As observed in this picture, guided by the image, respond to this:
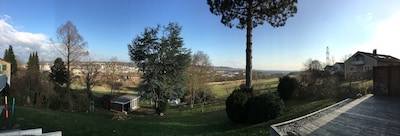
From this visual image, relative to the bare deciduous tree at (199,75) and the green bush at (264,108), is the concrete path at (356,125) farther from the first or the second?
the bare deciduous tree at (199,75)

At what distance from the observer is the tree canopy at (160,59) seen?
24.9 m

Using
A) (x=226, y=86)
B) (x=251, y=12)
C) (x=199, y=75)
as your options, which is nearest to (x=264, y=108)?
(x=251, y=12)

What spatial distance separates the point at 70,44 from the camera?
28.1 metres

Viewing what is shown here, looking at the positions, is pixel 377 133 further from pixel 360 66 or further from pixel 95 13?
pixel 360 66

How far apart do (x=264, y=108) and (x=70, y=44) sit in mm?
24933

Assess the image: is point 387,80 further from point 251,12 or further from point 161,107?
point 161,107

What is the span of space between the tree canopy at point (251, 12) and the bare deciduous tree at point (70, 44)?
739 inches

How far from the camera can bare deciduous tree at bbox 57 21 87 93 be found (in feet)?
89.2

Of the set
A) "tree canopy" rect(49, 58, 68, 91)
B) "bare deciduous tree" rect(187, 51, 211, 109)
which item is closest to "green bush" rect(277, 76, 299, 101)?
"bare deciduous tree" rect(187, 51, 211, 109)

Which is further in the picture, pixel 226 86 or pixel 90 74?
pixel 226 86

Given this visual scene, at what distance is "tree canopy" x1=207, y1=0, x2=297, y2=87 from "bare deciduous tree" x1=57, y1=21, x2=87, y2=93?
18764 mm

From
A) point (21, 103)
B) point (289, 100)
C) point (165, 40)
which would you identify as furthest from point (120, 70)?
point (289, 100)

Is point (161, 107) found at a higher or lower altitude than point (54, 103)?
lower

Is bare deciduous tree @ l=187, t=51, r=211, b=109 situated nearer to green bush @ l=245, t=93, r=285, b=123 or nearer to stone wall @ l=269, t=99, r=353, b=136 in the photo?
green bush @ l=245, t=93, r=285, b=123
